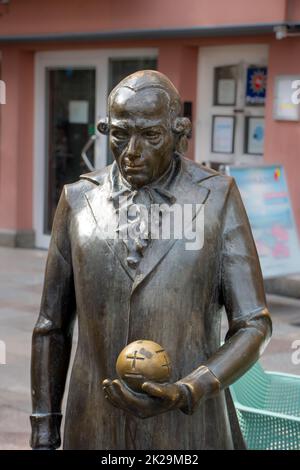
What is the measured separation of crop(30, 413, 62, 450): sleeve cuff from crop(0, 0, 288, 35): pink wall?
23.5ft

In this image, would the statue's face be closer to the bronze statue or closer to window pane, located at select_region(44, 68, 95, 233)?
the bronze statue

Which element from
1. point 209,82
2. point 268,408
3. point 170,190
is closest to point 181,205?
point 170,190

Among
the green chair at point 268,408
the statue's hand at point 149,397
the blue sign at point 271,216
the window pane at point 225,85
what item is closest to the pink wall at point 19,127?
Answer: the window pane at point 225,85

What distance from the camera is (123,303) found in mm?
2189

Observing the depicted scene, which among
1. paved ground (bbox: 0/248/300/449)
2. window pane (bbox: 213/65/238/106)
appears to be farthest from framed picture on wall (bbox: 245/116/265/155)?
paved ground (bbox: 0/248/300/449)

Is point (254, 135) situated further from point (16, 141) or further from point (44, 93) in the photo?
point (16, 141)

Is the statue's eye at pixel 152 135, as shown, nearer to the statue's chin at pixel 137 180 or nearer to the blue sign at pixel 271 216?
the statue's chin at pixel 137 180

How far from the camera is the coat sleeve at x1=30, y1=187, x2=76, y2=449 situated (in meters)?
2.38

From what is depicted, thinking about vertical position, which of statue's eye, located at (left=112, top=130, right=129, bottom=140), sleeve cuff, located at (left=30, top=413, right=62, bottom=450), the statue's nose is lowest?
sleeve cuff, located at (left=30, top=413, right=62, bottom=450)

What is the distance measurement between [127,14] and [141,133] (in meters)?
8.44

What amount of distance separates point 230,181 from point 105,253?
394 mm

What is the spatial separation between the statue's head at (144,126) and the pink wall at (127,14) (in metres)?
6.94
